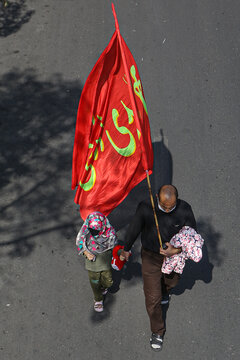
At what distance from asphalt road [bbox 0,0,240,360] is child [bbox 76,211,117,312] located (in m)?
0.81

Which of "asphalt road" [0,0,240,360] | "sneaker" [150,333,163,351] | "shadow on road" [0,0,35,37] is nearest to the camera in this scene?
"sneaker" [150,333,163,351]

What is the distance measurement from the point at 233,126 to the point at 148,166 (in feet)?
9.58

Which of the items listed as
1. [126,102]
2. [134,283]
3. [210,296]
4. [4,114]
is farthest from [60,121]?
[210,296]

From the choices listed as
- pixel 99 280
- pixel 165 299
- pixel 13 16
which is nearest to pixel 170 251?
pixel 99 280

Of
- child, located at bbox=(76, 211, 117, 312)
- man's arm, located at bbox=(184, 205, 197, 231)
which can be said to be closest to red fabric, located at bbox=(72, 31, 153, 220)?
child, located at bbox=(76, 211, 117, 312)

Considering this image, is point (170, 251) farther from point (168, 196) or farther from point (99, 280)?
point (99, 280)

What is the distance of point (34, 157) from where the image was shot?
22.6ft

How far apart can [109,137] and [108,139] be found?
0.09ft

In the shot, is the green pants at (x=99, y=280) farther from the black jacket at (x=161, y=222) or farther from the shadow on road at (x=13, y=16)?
the shadow on road at (x=13, y=16)

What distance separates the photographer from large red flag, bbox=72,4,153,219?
4.90m

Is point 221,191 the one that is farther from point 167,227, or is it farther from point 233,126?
point 167,227

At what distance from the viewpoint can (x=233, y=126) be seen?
287 inches

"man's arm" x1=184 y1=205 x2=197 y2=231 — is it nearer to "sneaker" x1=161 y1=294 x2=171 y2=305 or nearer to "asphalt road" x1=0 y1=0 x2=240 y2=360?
"sneaker" x1=161 y1=294 x2=171 y2=305

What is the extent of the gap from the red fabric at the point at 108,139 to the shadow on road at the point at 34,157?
1.22 m
